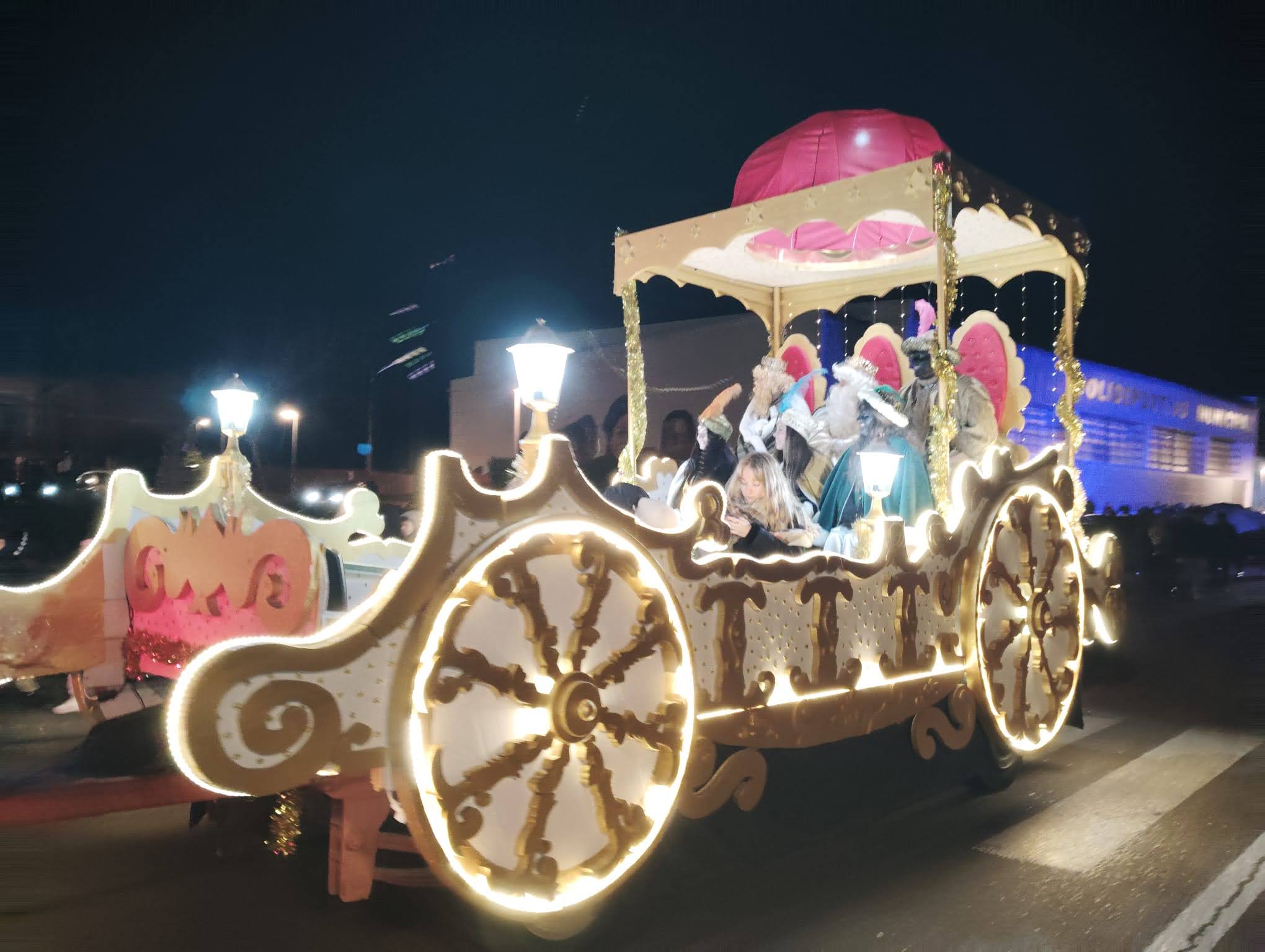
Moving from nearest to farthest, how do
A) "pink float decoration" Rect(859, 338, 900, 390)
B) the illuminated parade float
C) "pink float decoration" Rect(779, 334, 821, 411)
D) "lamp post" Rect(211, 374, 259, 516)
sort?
the illuminated parade float → "lamp post" Rect(211, 374, 259, 516) → "pink float decoration" Rect(859, 338, 900, 390) → "pink float decoration" Rect(779, 334, 821, 411)

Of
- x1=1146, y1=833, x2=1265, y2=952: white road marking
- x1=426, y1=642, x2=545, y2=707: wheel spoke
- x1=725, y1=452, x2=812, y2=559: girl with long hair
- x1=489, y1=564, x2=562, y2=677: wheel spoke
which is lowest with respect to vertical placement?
x1=1146, y1=833, x2=1265, y2=952: white road marking

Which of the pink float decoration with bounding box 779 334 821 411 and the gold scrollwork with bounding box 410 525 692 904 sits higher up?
the pink float decoration with bounding box 779 334 821 411

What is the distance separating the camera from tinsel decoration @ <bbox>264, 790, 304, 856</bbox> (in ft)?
12.0

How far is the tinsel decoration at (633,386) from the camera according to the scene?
666 cm

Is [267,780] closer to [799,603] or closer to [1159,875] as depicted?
[799,603]

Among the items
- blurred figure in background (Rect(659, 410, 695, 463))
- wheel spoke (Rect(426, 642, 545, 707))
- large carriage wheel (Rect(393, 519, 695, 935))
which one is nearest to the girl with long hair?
large carriage wheel (Rect(393, 519, 695, 935))

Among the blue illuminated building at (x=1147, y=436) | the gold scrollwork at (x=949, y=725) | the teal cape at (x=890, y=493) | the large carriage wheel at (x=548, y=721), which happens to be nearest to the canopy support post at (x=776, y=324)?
the teal cape at (x=890, y=493)

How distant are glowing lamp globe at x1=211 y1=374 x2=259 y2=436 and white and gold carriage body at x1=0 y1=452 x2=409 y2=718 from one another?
1.21 feet

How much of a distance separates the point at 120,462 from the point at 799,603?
1584cm

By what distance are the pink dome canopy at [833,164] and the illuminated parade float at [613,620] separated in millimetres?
48

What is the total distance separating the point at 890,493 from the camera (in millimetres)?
5391

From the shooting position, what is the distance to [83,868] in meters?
3.50

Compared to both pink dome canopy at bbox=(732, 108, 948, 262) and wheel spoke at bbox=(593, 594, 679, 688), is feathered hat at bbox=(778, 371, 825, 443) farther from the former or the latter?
wheel spoke at bbox=(593, 594, 679, 688)

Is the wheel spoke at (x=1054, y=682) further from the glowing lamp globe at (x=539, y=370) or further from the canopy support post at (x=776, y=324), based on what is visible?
the canopy support post at (x=776, y=324)
